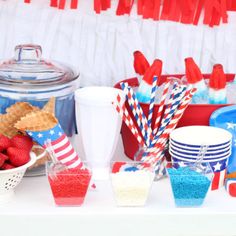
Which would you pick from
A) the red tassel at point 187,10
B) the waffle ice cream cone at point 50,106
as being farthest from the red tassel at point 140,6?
the waffle ice cream cone at point 50,106

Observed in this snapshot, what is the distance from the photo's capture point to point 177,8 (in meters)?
1.68

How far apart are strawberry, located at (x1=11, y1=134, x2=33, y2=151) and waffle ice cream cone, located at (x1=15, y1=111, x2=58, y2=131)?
0.03 meters

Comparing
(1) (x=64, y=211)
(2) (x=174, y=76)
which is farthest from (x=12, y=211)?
(2) (x=174, y=76)

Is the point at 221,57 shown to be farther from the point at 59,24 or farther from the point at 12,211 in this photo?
the point at 12,211

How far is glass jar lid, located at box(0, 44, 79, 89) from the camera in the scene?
1.39 m

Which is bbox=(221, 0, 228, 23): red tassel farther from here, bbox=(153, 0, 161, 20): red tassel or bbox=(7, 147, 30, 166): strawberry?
bbox=(7, 147, 30, 166): strawberry

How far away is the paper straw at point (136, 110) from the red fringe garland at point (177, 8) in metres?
0.37

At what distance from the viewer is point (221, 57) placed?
1.74 m

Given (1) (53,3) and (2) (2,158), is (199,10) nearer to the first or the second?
(1) (53,3)

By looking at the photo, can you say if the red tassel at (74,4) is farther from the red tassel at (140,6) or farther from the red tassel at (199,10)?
the red tassel at (199,10)

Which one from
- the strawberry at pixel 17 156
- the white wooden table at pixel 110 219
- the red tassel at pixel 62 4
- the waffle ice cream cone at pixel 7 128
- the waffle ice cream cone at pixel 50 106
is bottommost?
the white wooden table at pixel 110 219

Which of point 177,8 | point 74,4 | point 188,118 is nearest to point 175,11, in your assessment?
point 177,8

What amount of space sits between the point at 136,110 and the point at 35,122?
0.24 metres

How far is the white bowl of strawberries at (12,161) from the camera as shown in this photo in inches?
48.6
